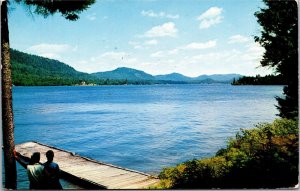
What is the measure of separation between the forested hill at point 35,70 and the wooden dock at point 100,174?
4408mm

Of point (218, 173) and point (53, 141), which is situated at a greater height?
point (218, 173)

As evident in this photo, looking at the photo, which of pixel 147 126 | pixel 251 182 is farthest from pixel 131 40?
pixel 147 126

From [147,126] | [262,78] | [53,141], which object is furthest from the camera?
[147,126]

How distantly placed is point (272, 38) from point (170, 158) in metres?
9.91

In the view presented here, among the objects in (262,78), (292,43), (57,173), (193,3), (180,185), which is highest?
(193,3)

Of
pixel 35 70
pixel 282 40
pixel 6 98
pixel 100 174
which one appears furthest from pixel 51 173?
pixel 35 70

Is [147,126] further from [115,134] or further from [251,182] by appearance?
[251,182]

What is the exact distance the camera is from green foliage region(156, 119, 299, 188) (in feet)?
23.5

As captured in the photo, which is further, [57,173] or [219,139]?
[219,139]

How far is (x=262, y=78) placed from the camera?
14.6 m

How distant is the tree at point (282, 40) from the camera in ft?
34.6

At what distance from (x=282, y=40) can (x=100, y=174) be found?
7472mm

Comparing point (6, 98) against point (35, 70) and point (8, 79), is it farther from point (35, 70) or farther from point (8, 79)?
point (35, 70)

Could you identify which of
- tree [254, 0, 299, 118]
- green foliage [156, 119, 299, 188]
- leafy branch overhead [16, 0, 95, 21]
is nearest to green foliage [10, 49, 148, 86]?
leafy branch overhead [16, 0, 95, 21]
